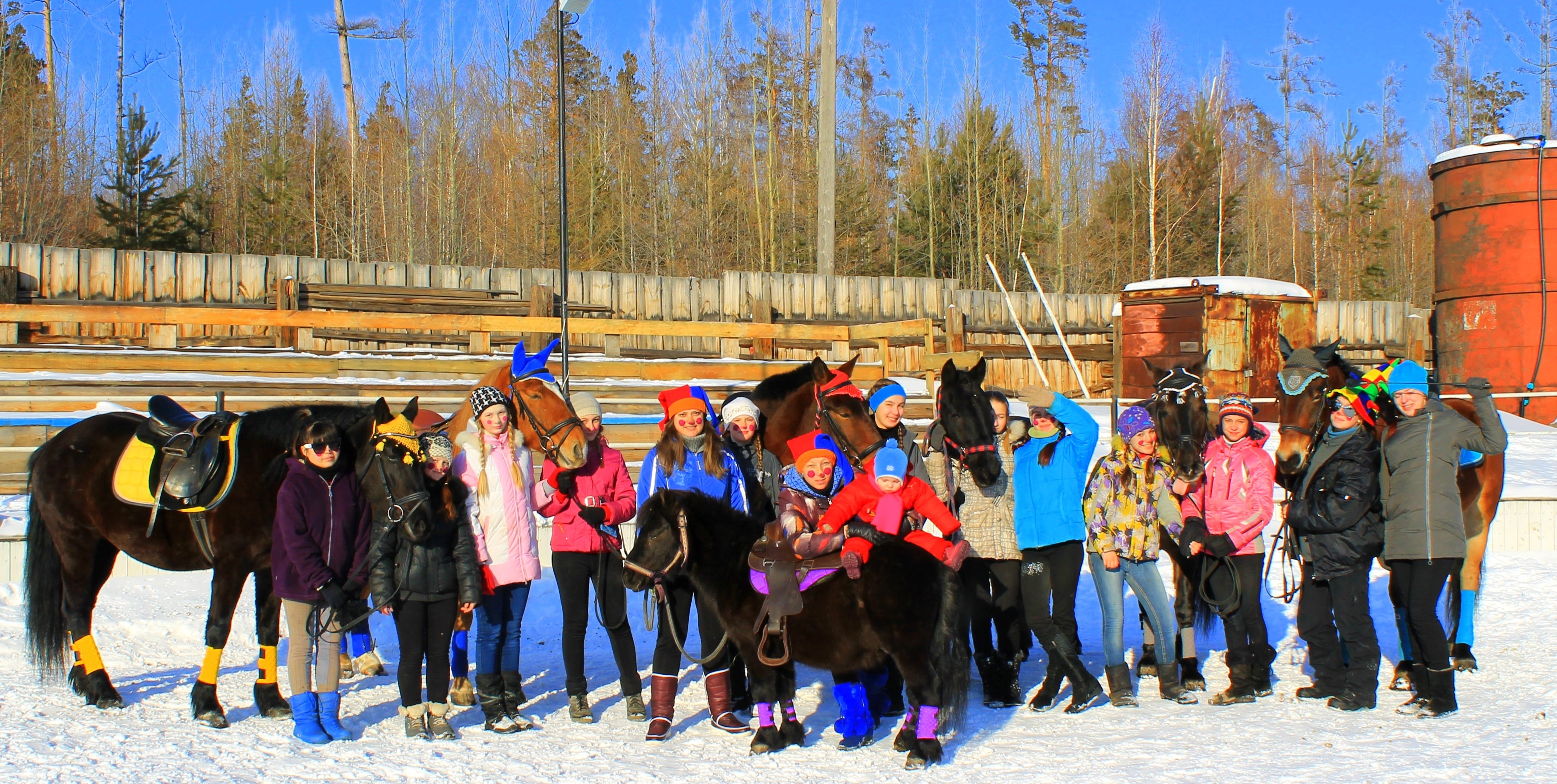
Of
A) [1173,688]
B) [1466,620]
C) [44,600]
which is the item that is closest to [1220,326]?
[1466,620]

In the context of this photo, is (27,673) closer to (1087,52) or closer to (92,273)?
(92,273)

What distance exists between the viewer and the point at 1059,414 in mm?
5023

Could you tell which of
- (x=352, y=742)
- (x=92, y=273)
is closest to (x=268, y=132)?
(x=92, y=273)

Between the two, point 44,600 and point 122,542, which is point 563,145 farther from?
point 44,600

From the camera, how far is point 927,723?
398 cm

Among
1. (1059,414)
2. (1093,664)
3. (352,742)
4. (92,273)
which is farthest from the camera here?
(92,273)

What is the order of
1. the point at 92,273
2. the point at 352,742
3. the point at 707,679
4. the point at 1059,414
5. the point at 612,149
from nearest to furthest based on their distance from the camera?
the point at 352,742
the point at 707,679
the point at 1059,414
the point at 92,273
the point at 612,149

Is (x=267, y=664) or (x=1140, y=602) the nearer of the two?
(x=267, y=664)

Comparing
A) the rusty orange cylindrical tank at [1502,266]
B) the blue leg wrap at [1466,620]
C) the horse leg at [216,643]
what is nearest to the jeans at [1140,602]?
the blue leg wrap at [1466,620]

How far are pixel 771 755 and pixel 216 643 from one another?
259 cm

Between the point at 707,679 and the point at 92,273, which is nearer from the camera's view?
the point at 707,679

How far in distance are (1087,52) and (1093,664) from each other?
27912 millimetres

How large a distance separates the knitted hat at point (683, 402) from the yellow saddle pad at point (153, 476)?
2059 mm

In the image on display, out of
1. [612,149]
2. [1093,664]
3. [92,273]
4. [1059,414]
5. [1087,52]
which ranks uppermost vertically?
[1087,52]
